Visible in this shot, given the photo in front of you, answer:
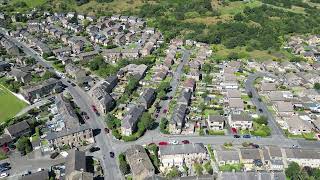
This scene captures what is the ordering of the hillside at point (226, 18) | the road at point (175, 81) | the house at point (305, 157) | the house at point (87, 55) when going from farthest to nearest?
the hillside at point (226, 18)
the house at point (87, 55)
the road at point (175, 81)
the house at point (305, 157)

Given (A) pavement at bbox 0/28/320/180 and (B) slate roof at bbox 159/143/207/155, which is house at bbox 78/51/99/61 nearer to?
(A) pavement at bbox 0/28/320/180

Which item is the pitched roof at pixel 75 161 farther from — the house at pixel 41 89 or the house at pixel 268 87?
the house at pixel 268 87

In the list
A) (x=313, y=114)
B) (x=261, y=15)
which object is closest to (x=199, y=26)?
(x=261, y=15)

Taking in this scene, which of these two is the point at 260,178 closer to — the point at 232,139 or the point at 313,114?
the point at 232,139

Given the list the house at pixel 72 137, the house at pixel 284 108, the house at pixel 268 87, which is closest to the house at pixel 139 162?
the house at pixel 72 137

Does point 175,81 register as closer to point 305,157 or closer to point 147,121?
point 147,121

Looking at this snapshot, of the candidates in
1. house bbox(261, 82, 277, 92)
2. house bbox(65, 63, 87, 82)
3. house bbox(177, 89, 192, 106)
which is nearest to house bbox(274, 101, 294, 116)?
house bbox(261, 82, 277, 92)
